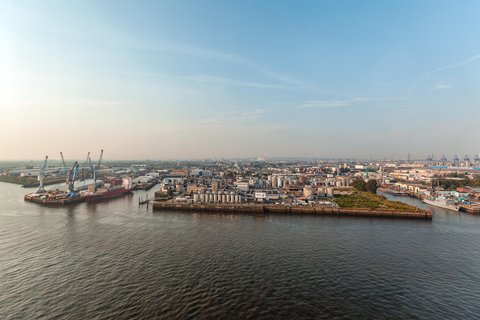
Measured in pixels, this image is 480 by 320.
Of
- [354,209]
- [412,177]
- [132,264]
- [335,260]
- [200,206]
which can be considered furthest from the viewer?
[412,177]

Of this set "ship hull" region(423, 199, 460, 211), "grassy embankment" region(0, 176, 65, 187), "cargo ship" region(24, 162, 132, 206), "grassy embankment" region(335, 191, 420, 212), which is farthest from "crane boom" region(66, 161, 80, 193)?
"ship hull" region(423, 199, 460, 211)

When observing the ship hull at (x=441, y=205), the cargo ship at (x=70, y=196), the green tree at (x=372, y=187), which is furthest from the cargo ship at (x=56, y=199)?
the ship hull at (x=441, y=205)

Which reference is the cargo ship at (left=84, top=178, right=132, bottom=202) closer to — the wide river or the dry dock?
the dry dock

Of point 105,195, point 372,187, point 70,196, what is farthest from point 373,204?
point 70,196

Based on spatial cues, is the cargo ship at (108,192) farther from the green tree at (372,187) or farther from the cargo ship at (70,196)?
the green tree at (372,187)

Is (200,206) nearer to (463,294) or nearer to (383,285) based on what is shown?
(383,285)

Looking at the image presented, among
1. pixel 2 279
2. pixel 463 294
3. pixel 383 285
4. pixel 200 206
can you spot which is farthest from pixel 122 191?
pixel 463 294

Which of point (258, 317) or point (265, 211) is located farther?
point (265, 211)
